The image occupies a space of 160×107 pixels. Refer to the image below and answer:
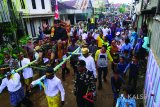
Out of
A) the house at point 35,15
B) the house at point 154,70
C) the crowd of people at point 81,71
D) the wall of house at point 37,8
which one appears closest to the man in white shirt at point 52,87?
the crowd of people at point 81,71

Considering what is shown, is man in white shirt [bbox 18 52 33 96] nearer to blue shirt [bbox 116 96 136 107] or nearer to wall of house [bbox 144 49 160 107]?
blue shirt [bbox 116 96 136 107]

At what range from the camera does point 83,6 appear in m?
27.6

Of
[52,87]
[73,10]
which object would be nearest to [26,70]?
[52,87]

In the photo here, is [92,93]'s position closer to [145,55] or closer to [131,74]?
[131,74]

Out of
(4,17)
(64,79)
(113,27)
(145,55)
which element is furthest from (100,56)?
(113,27)

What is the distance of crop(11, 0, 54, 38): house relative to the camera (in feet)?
51.6

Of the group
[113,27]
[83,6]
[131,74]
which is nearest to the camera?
[131,74]

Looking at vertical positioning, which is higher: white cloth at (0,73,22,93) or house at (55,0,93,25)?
house at (55,0,93,25)

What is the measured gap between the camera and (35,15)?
55.8 feet

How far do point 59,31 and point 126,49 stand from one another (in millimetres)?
3013

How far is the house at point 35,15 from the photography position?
1573 cm

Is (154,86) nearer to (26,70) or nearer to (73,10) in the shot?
(26,70)

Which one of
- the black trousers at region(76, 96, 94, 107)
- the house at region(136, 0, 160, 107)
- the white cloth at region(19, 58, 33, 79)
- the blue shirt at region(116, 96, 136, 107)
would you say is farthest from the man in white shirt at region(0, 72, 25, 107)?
the house at region(136, 0, 160, 107)

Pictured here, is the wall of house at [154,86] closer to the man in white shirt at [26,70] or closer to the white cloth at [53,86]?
the white cloth at [53,86]
